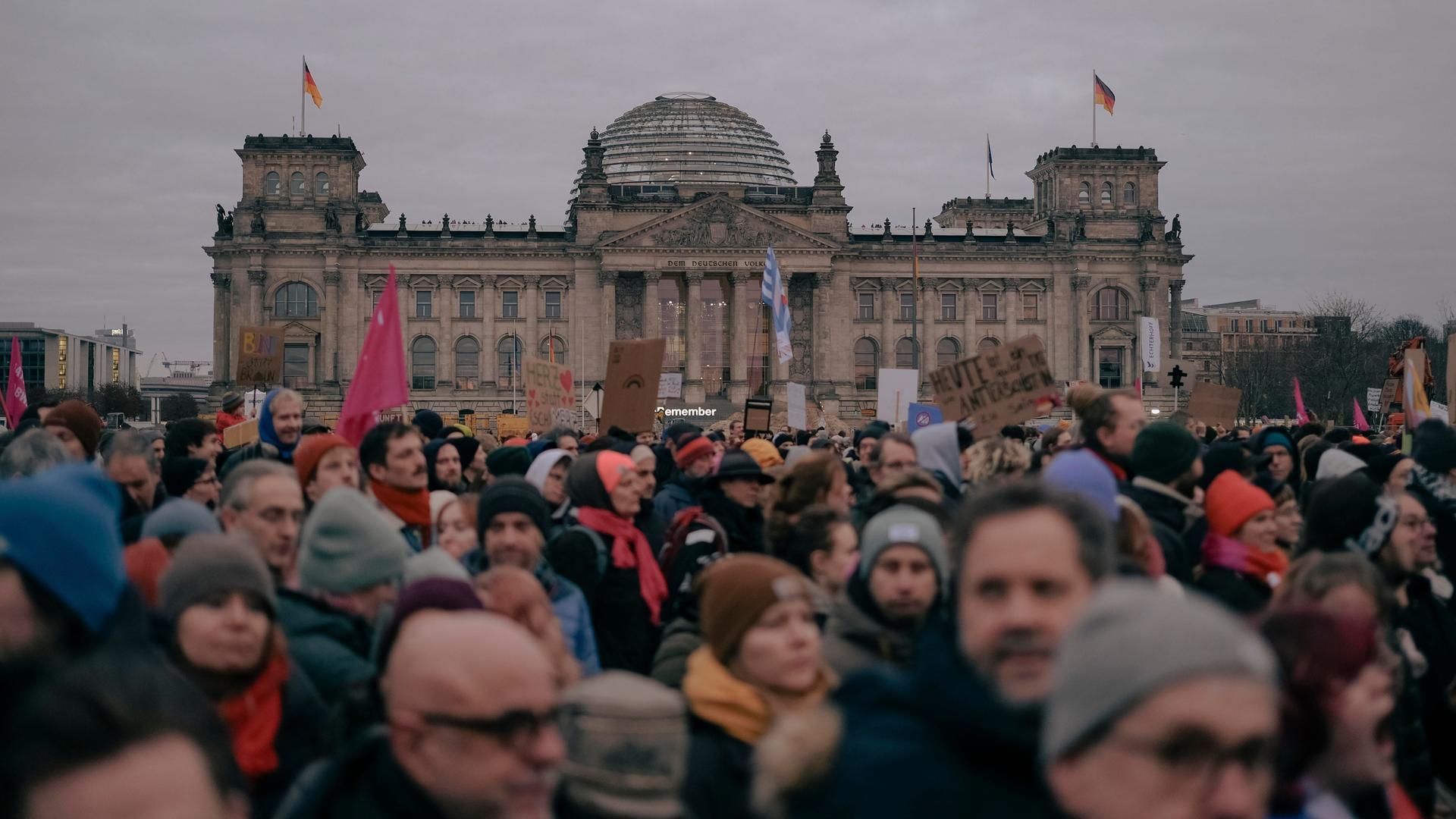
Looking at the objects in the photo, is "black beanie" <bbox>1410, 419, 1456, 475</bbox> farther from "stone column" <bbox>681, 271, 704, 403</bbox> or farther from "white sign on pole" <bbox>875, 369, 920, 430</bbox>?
"stone column" <bbox>681, 271, 704, 403</bbox>

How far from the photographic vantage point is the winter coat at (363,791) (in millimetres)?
3285

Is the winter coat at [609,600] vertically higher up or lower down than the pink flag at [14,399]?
lower down

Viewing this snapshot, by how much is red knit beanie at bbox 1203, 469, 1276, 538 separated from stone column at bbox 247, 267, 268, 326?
72.8 metres

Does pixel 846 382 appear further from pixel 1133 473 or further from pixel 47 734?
pixel 47 734

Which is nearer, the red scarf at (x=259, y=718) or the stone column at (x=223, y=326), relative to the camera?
the red scarf at (x=259, y=718)

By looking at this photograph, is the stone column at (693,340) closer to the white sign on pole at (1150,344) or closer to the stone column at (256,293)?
the stone column at (256,293)

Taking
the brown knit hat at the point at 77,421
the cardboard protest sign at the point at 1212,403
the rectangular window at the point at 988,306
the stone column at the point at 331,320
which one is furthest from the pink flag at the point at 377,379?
the rectangular window at the point at 988,306

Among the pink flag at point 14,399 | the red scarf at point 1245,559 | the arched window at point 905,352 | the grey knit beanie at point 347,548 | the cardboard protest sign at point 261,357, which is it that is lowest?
the red scarf at point 1245,559

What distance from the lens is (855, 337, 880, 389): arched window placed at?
78688mm

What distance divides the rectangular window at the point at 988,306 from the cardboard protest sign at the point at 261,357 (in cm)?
5845

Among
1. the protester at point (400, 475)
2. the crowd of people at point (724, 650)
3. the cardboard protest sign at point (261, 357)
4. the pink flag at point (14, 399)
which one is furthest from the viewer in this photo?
the cardboard protest sign at point (261, 357)

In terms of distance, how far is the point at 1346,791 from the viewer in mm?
3670

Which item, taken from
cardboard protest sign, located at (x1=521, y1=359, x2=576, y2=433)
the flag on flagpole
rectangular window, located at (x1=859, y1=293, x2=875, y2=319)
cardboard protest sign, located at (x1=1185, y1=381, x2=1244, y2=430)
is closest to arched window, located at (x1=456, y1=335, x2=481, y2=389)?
rectangular window, located at (x1=859, y1=293, x2=875, y2=319)

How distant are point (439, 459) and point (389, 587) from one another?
17.9 feet
